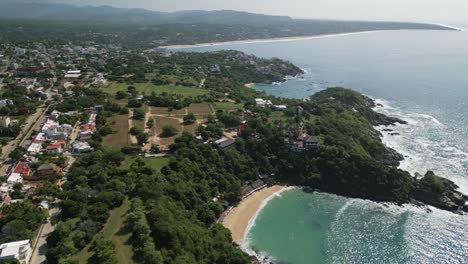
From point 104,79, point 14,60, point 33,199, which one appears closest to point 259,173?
point 33,199

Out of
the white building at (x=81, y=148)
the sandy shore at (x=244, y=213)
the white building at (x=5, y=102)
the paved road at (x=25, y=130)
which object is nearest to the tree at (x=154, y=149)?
the white building at (x=81, y=148)

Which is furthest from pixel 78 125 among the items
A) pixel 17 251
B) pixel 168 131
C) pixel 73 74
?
pixel 73 74

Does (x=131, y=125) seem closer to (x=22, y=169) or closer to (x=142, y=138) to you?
(x=142, y=138)

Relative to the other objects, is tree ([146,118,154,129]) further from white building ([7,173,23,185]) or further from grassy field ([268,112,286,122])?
white building ([7,173,23,185])

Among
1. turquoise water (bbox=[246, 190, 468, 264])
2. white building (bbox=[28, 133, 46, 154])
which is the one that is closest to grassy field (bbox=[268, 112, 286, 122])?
turquoise water (bbox=[246, 190, 468, 264])

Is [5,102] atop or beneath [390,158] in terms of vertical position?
atop

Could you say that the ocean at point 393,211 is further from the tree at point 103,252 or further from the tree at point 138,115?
the tree at point 138,115
